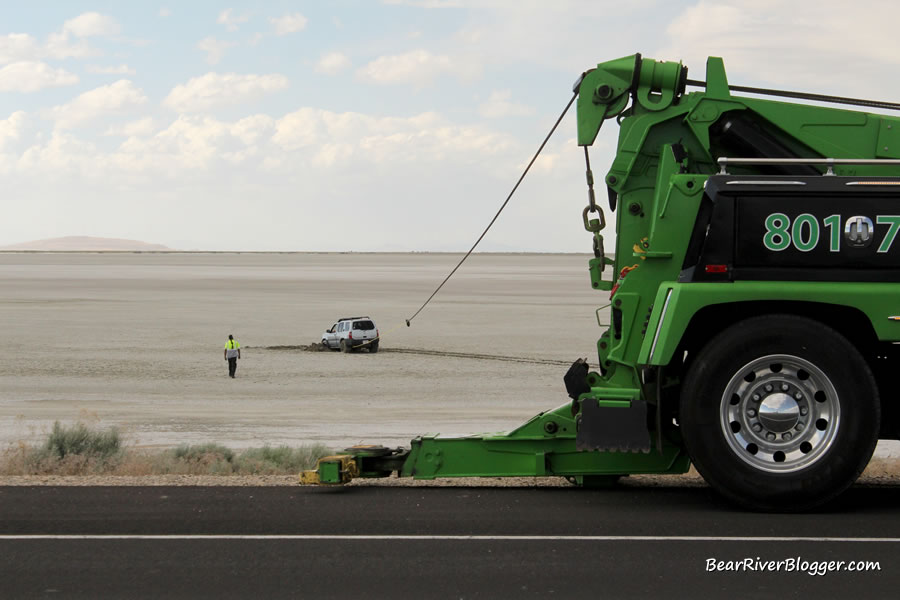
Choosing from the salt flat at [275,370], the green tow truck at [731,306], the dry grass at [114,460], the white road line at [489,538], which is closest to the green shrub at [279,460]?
the dry grass at [114,460]

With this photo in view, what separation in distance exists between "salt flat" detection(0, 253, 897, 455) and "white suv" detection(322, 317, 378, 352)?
0.49 metres

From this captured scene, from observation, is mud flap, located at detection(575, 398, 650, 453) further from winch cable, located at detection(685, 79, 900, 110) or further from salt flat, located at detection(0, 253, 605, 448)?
salt flat, located at detection(0, 253, 605, 448)

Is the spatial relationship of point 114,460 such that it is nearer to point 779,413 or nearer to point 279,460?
point 279,460

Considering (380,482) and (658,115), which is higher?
(658,115)

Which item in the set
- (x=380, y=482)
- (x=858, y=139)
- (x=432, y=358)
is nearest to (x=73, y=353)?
(x=432, y=358)

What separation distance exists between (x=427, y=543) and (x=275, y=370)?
29.1 metres

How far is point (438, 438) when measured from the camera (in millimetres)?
8469

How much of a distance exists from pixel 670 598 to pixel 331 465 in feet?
11.1

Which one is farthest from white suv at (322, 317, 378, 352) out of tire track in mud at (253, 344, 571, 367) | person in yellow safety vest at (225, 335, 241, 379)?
person in yellow safety vest at (225, 335, 241, 379)

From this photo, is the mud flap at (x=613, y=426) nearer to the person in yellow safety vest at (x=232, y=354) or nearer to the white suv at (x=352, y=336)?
the person in yellow safety vest at (x=232, y=354)

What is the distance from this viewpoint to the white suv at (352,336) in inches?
1612

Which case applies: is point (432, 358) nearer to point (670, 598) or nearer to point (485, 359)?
point (485, 359)

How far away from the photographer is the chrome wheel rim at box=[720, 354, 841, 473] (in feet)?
24.3

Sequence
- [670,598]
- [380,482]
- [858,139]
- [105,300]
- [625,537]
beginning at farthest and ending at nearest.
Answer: [105,300], [380,482], [858,139], [625,537], [670,598]
